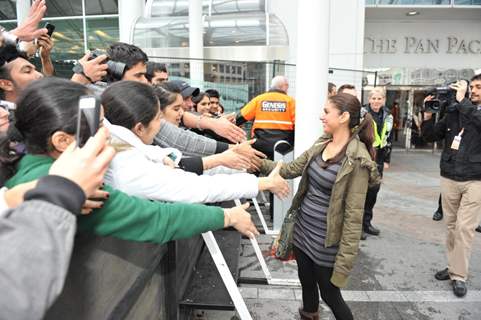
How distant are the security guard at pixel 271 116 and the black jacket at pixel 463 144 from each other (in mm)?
1978

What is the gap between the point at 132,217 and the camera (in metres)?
1.34

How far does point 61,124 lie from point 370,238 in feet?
15.9

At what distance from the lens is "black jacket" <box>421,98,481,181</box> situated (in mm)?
3639

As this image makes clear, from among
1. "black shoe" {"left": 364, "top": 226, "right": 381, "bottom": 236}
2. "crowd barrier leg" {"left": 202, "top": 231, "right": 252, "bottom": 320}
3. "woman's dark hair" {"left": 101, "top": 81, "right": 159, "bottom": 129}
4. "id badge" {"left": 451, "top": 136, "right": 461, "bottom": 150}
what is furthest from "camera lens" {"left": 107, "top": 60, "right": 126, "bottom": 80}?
"black shoe" {"left": 364, "top": 226, "right": 381, "bottom": 236}

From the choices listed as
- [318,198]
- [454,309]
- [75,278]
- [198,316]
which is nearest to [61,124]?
[75,278]

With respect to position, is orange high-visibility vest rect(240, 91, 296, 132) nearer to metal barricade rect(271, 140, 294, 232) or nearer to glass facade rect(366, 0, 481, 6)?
metal barricade rect(271, 140, 294, 232)

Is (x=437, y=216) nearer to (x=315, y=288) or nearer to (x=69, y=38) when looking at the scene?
(x=315, y=288)

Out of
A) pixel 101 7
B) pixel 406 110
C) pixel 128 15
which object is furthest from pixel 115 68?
pixel 406 110

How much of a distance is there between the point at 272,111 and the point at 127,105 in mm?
3425

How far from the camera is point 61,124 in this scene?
50.0 inches

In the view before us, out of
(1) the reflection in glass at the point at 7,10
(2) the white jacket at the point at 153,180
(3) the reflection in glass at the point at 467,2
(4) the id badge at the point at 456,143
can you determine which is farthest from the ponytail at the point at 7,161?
(1) the reflection in glass at the point at 7,10

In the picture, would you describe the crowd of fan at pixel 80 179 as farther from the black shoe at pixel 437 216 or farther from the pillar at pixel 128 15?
the pillar at pixel 128 15

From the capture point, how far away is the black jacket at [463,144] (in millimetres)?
3639

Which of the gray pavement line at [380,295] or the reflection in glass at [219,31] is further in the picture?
the reflection in glass at [219,31]
